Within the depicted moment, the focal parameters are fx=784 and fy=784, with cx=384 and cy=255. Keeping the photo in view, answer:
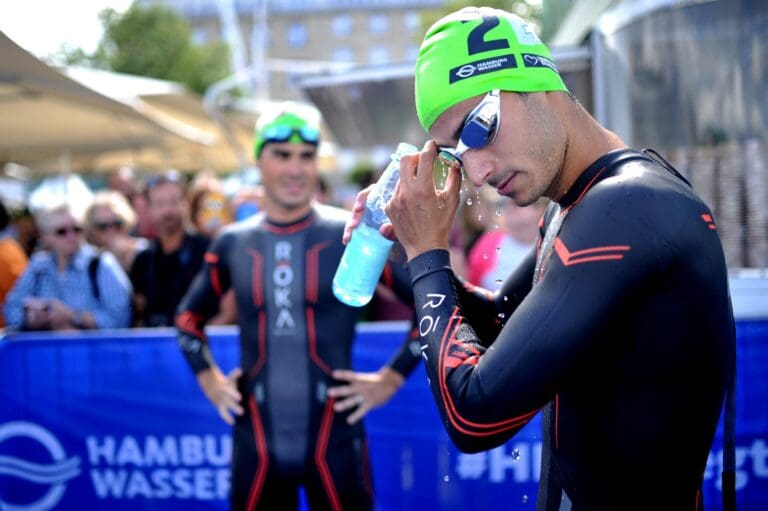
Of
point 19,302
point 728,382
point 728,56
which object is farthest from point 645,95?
point 19,302

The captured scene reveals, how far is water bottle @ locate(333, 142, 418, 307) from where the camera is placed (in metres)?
2.09

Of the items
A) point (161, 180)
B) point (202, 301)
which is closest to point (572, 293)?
point (202, 301)

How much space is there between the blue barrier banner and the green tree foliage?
1061 inches

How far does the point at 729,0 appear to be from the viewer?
4.35 metres

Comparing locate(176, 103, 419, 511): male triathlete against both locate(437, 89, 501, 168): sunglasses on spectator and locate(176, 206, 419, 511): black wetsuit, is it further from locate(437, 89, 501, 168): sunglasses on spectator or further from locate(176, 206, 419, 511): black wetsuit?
locate(437, 89, 501, 168): sunglasses on spectator

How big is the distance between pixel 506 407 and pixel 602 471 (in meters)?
0.33

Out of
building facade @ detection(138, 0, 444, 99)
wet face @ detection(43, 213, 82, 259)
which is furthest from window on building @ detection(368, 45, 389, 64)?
wet face @ detection(43, 213, 82, 259)

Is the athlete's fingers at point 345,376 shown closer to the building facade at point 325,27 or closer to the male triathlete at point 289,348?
the male triathlete at point 289,348

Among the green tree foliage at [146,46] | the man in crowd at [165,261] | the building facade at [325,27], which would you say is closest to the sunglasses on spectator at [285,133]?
the man in crowd at [165,261]

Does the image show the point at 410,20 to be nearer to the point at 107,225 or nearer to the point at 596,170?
the point at 107,225

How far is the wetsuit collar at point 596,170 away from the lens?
1666 millimetres

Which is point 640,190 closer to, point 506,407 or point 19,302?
point 506,407

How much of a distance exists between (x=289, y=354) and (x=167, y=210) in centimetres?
251

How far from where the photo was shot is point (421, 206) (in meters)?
1.73
